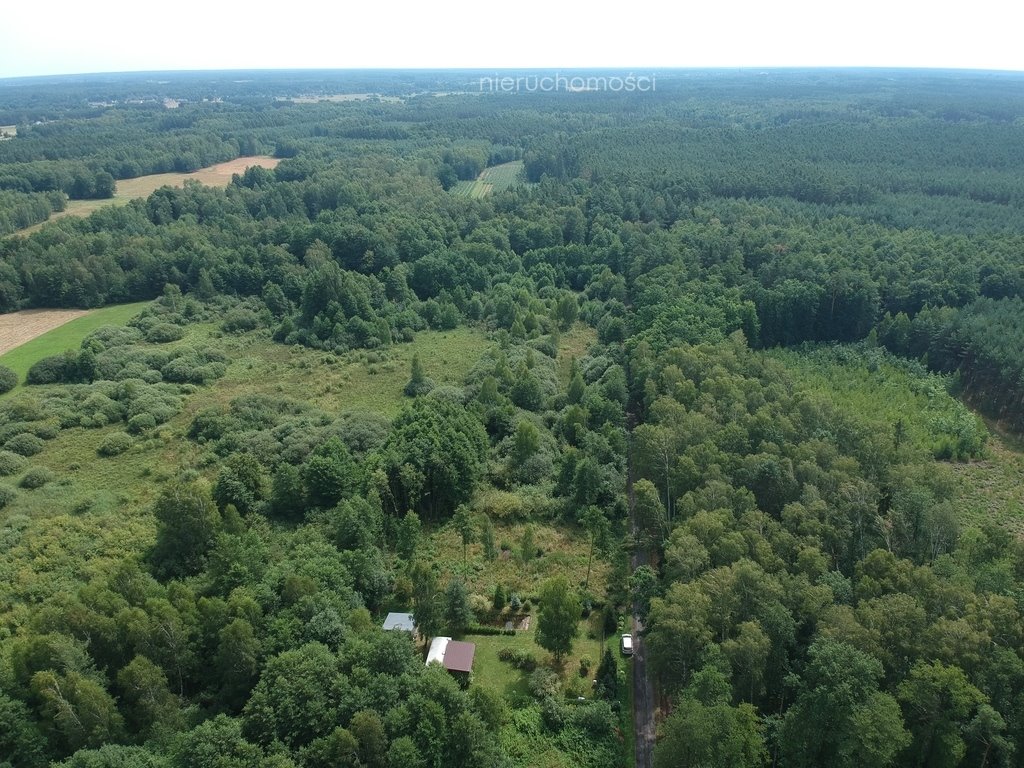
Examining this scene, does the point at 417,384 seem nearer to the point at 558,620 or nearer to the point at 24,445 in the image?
the point at 24,445

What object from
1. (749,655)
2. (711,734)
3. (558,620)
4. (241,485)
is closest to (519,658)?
(558,620)

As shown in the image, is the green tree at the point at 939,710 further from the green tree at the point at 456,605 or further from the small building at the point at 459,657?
the green tree at the point at 456,605

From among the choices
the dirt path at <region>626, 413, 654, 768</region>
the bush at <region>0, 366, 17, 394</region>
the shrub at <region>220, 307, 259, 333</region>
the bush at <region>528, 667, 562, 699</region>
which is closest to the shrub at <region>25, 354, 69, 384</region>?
the bush at <region>0, 366, 17, 394</region>

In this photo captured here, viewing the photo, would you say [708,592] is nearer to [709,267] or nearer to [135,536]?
[135,536]

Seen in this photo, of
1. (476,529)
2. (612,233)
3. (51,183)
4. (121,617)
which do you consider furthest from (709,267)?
(51,183)

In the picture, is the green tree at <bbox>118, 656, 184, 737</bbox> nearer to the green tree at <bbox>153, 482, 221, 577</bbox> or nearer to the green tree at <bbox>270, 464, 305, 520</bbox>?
the green tree at <bbox>153, 482, 221, 577</bbox>

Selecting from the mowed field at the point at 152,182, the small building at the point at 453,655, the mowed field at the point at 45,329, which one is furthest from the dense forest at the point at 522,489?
the mowed field at the point at 152,182
